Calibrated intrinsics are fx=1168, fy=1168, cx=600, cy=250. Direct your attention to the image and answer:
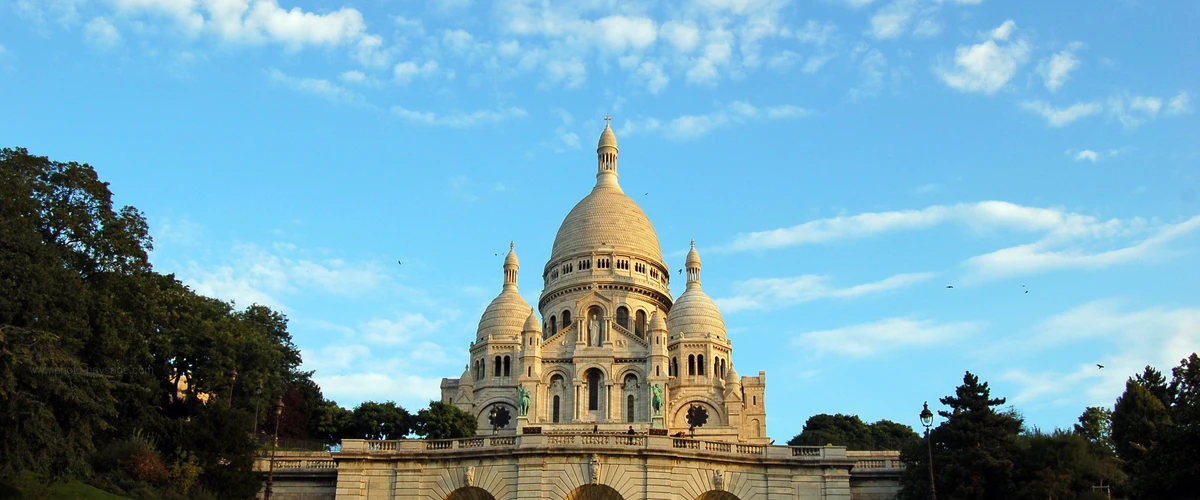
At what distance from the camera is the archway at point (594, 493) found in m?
36.5

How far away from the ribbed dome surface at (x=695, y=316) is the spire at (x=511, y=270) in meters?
14.9

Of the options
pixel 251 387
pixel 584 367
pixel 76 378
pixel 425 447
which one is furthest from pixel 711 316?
pixel 76 378

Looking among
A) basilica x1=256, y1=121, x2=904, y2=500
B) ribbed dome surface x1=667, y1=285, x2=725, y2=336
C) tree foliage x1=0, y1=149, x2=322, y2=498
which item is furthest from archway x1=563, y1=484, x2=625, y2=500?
ribbed dome surface x1=667, y1=285, x2=725, y2=336

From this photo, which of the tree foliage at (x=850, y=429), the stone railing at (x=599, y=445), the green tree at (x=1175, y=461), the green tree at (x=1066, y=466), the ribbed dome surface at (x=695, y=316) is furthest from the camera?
the ribbed dome surface at (x=695, y=316)

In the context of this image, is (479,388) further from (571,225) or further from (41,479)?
(41,479)

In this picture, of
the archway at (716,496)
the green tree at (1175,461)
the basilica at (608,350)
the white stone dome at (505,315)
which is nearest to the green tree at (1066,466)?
the green tree at (1175,461)

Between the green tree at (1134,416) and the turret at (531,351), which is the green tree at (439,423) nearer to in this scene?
the turret at (531,351)

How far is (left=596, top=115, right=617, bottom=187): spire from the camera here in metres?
112

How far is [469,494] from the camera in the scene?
1468 inches

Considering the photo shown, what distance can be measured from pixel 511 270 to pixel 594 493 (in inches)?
2731

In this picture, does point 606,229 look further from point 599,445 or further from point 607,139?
point 599,445

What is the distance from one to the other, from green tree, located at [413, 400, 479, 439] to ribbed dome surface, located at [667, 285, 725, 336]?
3250 centimetres

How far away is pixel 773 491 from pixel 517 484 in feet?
27.1

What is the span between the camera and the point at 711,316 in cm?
9719
